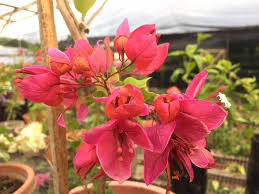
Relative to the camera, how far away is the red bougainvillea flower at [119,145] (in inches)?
7.7

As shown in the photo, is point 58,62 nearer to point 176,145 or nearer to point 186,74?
point 176,145

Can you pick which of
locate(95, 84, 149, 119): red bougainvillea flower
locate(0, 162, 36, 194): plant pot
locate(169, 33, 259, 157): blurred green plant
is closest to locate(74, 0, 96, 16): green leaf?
locate(95, 84, 149, 119): red bougainvillea flower

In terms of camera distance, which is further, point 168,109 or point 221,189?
point 221,189

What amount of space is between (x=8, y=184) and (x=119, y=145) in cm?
60

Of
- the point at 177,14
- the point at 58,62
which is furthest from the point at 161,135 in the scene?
the point at 177,14

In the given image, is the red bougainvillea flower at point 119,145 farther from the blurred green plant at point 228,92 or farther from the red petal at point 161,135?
the blurred green plant at point 228,92

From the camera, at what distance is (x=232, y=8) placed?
143 cm

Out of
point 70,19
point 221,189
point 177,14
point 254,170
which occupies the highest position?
point 177,14

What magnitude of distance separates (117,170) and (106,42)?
133mm

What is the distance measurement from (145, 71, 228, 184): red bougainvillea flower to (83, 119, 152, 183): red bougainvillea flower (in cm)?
2

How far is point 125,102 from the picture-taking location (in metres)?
0.19

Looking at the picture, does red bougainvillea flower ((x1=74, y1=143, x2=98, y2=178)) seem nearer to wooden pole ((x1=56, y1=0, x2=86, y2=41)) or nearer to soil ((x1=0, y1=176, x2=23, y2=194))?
wooden pole ((x1=56, y1=0, x2=86, y2=41))

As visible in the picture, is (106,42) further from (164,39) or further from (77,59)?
(164,39)

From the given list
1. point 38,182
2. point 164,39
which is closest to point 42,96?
point 38,182
